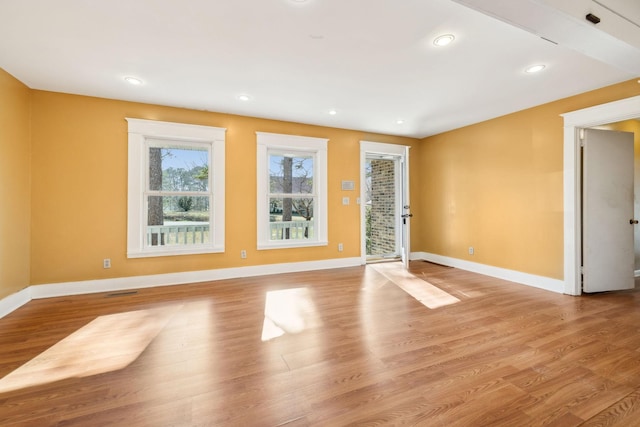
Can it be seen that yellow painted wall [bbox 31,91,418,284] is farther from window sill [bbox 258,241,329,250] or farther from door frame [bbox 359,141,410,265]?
door frame [bbox 359,141,410,265]

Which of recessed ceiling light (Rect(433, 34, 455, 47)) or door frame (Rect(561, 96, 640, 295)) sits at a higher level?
recessed ceiling light (Rect(433, 34, 455, 47))

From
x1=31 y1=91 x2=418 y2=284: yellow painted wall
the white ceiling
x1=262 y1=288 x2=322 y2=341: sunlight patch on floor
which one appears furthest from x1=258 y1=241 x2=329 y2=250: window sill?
the white ceiling

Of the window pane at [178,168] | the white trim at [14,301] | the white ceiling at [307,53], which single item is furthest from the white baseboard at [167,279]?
the white ceiling at [307,53]

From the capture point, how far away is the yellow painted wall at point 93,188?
11.4 feet

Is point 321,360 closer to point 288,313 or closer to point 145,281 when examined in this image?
point 288,313

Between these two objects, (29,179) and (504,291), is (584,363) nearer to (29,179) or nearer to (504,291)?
(504,291)

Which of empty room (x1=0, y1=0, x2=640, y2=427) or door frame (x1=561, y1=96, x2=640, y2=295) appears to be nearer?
empty room (x1=0, y1=0, x2=640, y2=427)

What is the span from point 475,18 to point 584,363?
2.61 meters

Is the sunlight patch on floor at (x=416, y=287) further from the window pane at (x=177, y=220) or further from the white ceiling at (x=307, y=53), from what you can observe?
the window pane at (x=177, y=220)

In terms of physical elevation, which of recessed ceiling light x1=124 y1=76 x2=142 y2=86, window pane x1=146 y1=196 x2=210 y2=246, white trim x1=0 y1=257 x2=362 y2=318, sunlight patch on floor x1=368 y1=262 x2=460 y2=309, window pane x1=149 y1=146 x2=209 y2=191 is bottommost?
sunlight patch on floor x1=368 y1=262 x2=460 y2=309

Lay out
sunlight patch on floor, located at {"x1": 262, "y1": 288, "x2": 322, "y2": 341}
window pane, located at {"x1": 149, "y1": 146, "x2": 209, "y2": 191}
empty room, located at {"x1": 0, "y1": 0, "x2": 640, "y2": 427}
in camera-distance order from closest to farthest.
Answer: empty room, located at {"x1": 0, "y1": 0, "x2": 640, "y2": 427} → sunlight patch on floor, located at {"x1": 262, "y1": 288, "x2": 322, "y2": 341} → window pane, located at {"x1": 149, "y1": 146, "x2": 209, "y2": 191}

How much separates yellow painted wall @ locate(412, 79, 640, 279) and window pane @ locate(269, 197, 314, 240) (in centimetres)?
253

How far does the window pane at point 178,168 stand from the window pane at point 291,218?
1.16 m

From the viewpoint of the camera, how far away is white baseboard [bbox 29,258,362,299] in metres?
3.52
